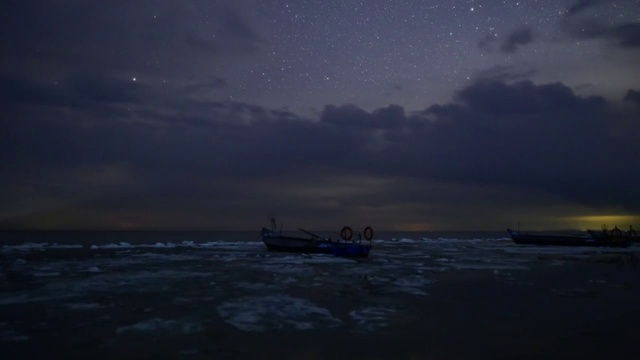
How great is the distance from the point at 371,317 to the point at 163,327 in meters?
6.38

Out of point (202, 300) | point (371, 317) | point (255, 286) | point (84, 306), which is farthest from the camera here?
point (255, 286)

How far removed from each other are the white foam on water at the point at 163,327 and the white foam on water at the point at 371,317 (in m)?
4.69

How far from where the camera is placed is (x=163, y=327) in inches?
523

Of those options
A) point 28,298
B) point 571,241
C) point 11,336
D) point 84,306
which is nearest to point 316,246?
point 28,298

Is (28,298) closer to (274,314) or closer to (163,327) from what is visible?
(163,327)

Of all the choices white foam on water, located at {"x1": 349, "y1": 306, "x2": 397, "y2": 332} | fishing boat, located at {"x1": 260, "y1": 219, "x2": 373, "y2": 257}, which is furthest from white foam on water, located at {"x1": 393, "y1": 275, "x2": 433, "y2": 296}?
fishing boat, located at {"x1": 260, "y1": 219, "x2": 373, "y2": 257}

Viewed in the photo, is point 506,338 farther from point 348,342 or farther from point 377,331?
point 348,342

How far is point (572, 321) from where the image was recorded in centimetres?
1449

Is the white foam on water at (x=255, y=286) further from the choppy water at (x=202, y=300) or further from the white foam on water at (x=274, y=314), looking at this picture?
the white foam on water at (x=274, y=314)

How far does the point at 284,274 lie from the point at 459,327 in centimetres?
1524

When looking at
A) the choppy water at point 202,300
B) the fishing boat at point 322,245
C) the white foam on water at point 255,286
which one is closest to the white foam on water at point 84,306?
the choppy water at point 202,300

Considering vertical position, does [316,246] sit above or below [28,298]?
above


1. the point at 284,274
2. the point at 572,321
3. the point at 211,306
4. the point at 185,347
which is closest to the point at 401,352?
the point at 185,347

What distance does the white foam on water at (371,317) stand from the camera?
13586 millimetres
